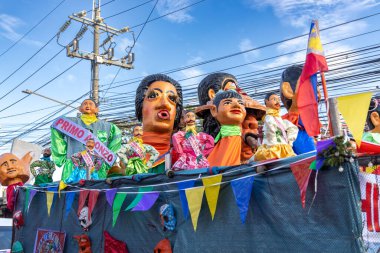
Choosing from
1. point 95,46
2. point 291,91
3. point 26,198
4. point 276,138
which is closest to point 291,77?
point 291,91

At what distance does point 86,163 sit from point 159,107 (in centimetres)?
135

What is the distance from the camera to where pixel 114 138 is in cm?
707

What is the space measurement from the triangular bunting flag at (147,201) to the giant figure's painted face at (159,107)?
1949 millimetres

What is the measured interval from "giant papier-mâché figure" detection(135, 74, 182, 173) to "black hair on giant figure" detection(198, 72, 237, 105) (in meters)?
0.48

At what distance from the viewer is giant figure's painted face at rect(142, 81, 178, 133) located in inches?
230

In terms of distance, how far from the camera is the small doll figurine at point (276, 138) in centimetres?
368

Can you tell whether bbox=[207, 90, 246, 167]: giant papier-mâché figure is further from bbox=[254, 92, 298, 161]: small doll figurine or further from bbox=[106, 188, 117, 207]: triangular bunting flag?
bbox=[106, 188, 117, 207]: triangular bunting flag

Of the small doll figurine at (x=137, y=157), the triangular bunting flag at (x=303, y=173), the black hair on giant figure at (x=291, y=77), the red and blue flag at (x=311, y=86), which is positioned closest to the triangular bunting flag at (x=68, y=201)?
the small doll figurine at (x=137, y=157)

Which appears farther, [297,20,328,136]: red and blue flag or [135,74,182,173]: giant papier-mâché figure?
[135,74,182,173]: giant papier-mâché figure

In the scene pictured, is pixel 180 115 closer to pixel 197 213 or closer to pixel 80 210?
pixel 80 210

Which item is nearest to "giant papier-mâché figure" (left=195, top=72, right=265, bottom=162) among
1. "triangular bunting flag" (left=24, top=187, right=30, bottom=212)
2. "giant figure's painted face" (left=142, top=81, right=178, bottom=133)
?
"giant figure's painted face" (left=142, top=81, right=178, bottom=133)

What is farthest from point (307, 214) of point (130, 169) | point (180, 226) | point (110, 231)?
point (130, 169)

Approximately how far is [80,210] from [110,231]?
59cm

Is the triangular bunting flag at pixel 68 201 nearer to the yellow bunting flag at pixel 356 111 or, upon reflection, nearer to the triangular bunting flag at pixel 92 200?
the triangular bunting flag at pixel 92 200
